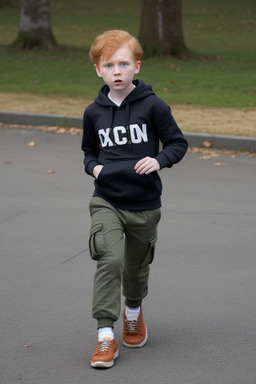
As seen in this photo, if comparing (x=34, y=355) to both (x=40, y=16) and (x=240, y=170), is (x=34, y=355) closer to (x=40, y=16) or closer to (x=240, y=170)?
(x=240, y=170)

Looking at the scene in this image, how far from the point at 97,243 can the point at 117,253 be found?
112mm

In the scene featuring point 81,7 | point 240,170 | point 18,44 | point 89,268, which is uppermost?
point 89,268

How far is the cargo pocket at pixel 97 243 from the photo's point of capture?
4117 mm

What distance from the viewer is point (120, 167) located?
4.19m

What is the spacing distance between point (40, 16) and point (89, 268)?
15161mm

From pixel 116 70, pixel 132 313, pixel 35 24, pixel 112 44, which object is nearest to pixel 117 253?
pixel 132 313

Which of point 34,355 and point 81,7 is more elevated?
point 34,355

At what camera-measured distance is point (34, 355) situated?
4.39 metres

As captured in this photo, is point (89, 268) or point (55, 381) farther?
point (89, 268)

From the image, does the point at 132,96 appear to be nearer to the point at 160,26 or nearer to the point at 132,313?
the point at 132,313

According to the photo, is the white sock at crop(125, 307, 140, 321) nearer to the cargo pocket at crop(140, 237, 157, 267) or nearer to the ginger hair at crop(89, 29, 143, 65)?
the cargo pocket at crop(140, 237, 157, 267)

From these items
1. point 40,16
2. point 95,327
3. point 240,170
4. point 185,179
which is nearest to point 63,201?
point 185,179

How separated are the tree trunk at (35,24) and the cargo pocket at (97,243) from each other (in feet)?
55.0

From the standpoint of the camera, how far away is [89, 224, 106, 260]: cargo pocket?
4.12m
